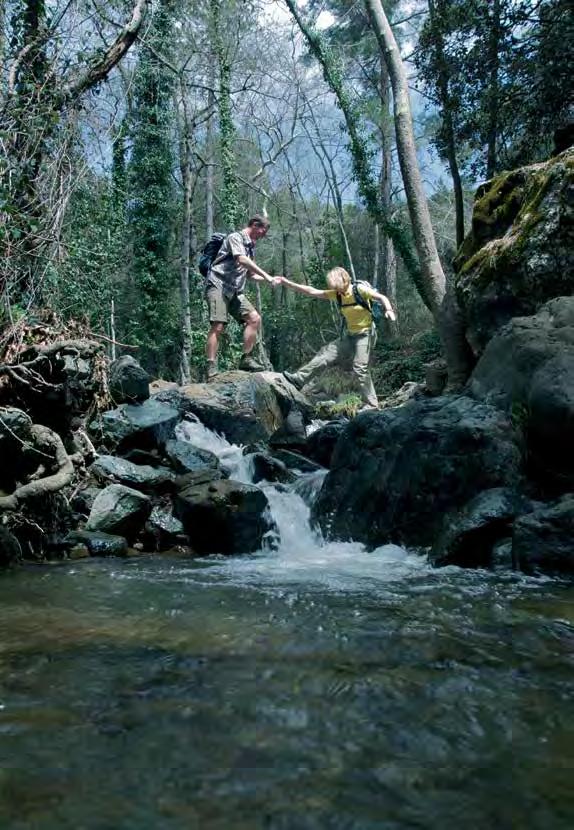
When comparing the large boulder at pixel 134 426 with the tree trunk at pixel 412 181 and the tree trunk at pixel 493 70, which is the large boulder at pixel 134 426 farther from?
the tree trunk at pixel 493 70

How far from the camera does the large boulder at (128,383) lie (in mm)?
8500

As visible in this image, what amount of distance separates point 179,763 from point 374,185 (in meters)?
17.7

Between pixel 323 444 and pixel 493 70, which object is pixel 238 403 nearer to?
pixel 323 444

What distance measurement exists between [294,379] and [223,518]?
539 cm

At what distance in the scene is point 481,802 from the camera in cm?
158

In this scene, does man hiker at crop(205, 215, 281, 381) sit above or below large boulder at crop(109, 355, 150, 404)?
above

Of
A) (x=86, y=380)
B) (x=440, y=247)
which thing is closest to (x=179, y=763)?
(x=86, y=380)

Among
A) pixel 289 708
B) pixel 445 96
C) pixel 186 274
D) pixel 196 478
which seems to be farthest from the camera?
pixel 186 274

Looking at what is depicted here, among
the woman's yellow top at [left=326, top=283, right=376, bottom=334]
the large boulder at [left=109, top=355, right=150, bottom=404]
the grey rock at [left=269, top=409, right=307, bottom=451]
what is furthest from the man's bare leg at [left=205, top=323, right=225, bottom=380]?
the woman's yellow top at [left=326, top=283, right=376, bottom=334]

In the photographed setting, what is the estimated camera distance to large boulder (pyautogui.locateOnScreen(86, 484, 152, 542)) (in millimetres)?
6121

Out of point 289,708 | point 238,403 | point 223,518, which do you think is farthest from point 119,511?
point 238,403

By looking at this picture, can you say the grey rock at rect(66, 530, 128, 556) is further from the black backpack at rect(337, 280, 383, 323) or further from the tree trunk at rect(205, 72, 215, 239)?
the tree trunk at rect(205, 72, 215, 239)

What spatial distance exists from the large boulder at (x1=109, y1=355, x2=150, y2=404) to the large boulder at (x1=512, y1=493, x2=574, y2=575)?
5.66 m

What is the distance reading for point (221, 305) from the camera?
9453 mm
